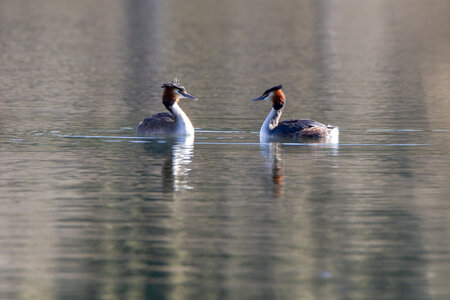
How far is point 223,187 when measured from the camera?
17250mm

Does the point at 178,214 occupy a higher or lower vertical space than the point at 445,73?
lower

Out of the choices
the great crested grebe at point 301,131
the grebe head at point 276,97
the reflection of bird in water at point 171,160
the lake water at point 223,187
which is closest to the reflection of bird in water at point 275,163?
the lake water at point 223,187

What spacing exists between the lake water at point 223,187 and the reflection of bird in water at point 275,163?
2.5 inches

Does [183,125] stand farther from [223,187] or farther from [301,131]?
[223,187]

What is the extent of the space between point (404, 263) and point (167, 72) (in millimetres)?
32090

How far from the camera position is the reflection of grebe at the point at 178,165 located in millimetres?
17562

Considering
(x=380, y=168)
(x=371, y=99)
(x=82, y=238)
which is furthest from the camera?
(x=371, y=99)

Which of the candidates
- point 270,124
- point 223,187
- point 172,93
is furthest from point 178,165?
point 172,93

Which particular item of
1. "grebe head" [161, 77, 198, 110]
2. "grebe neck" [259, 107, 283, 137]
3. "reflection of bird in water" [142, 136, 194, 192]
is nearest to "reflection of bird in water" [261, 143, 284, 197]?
"grebe neck" [259, 107, 283, 137]

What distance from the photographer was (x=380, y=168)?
19.4 meters

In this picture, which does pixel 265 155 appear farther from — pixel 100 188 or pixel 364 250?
pixel 364 250

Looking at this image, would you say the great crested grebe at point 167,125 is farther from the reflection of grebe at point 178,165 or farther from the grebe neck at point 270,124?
the grebe neck at point 270,124

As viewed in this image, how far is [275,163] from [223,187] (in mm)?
3023

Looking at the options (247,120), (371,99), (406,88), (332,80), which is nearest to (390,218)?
(247,120)
